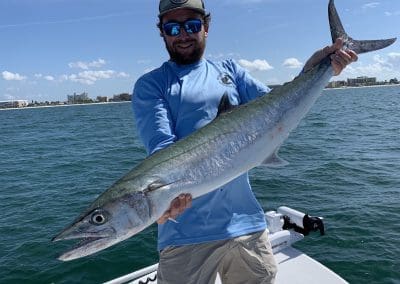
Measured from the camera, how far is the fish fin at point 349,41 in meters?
4.28

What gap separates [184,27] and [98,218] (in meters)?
1.89

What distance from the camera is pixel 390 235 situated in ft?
33.0

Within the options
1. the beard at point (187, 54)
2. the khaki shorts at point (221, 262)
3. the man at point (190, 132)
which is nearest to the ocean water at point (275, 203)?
the khaki shorts at point (221, 262)

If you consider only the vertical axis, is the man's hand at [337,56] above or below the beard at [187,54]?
below

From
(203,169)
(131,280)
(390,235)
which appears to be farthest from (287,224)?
(203,169)

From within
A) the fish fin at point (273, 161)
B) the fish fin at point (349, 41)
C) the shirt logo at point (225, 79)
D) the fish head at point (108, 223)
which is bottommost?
the fish head at point (108, 223)

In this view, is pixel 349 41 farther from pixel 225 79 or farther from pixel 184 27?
pixel 184 27

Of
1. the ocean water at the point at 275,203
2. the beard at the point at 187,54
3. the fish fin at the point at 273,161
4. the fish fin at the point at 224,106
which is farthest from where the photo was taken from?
the ocean water at the point at 275,203

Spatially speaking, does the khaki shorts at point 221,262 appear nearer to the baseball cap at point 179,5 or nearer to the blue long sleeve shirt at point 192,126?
the blue long sleeve shirt at point 192,126

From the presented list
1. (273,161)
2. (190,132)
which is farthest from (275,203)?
(190,132)

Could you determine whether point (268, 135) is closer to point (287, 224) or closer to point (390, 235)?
point (287, 224)

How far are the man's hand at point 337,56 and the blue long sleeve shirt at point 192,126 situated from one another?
2.84 feet

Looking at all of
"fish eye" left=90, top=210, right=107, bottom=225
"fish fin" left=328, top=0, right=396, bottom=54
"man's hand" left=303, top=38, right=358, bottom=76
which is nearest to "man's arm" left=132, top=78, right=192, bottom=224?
"fish eye" left=90, top=210, right=107, bottom=225

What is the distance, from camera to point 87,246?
298 cm
